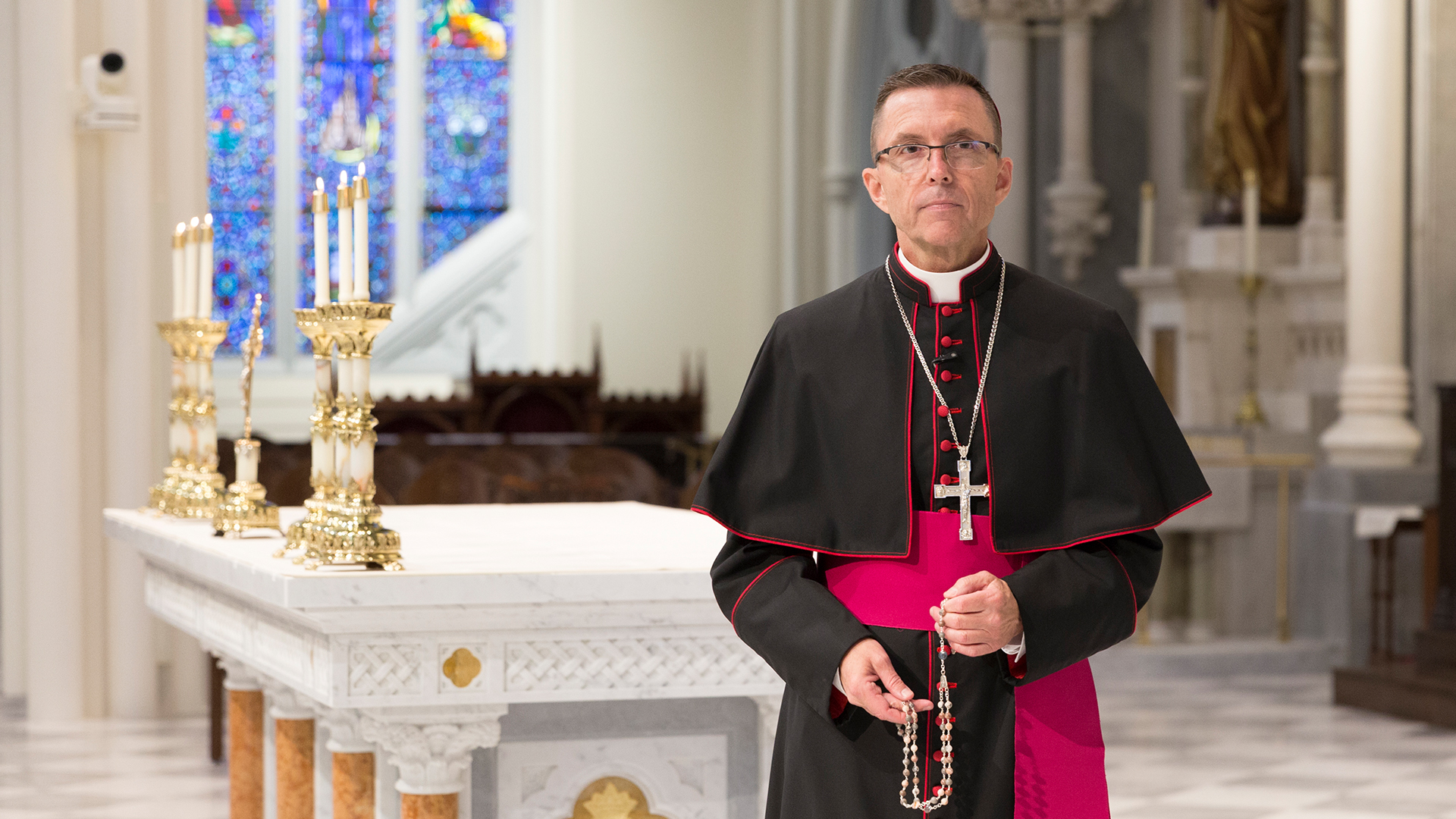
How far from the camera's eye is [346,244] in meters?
3.05

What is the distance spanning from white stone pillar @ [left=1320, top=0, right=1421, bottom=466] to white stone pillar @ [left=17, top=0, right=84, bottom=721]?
21.1ft

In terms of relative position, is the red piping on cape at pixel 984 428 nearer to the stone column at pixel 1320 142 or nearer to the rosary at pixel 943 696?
the rosary at pixel 943 696

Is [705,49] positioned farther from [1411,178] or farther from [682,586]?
[682,586]

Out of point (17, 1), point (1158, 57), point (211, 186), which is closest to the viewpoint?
point (17, 1)

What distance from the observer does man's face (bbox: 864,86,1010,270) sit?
1.94m

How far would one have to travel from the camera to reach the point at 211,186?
1538 centimetres

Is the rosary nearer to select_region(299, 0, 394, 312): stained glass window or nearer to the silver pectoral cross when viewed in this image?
the silver pectoral cross

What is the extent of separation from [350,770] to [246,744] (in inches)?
43.0

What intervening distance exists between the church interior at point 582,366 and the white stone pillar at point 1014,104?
0.14ft

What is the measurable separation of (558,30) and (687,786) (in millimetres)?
13074

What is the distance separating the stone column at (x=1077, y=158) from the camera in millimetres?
11016

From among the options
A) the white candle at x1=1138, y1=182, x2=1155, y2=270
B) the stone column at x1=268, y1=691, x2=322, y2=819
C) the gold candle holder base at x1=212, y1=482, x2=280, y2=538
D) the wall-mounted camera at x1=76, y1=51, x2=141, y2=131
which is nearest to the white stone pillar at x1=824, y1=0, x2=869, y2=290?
the white candle at x1=1138, y1=182, x2=1155, y2=270

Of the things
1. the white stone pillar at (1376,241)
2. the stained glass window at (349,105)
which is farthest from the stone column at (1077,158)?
the stained glass window at (349,105)

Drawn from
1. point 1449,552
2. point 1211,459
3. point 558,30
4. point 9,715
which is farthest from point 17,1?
point 558,30
